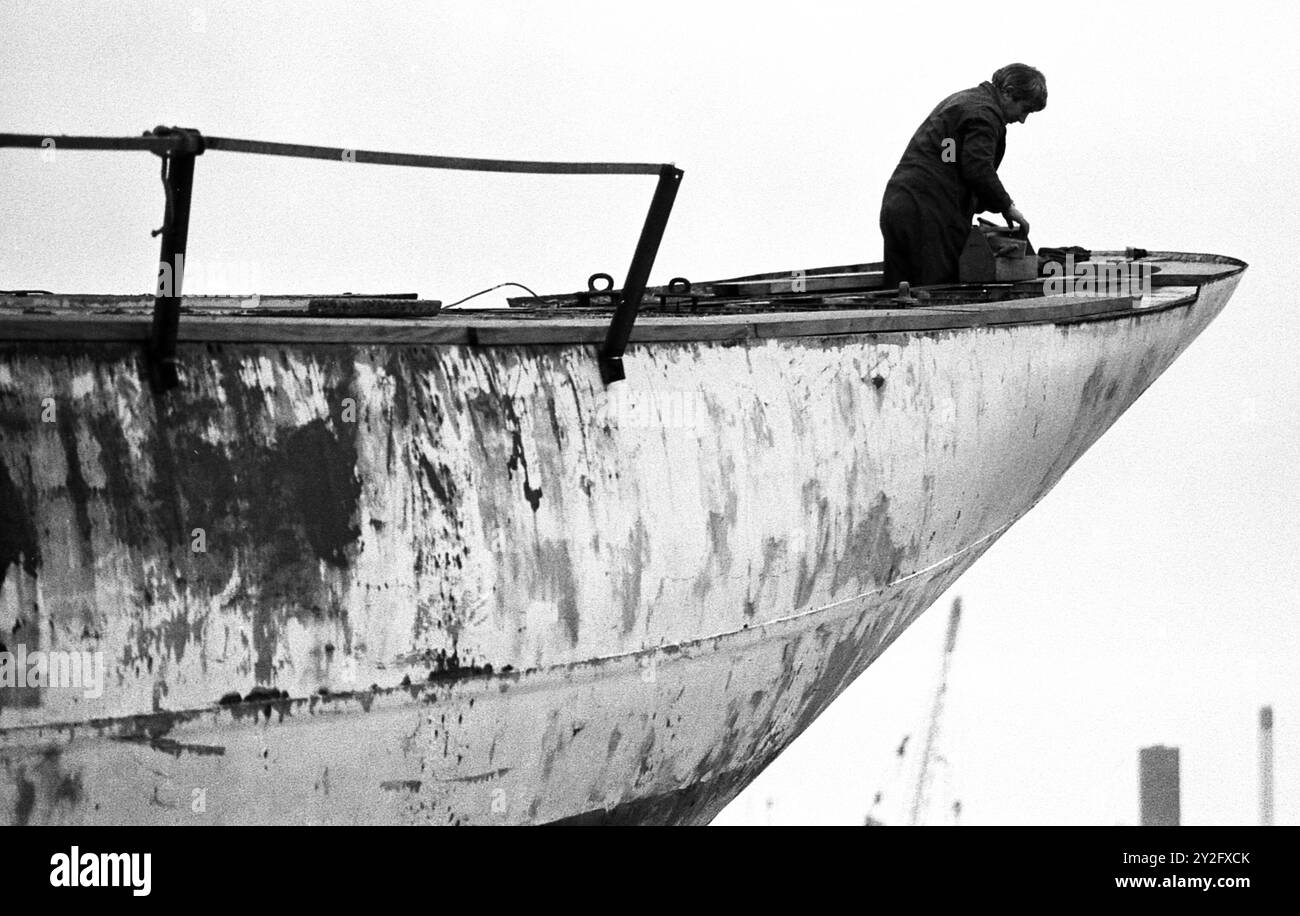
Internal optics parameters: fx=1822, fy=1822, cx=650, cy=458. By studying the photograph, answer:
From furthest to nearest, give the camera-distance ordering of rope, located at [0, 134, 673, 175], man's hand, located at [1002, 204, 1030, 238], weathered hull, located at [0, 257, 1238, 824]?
man's hand, located at [1002, 204, 1030, 238], weathered hull, located at [0, 257, 1238, 824], rope, located at [0, 134, 673, 175]

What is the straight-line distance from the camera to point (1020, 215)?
7.61m

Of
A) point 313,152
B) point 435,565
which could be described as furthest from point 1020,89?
point 313,152

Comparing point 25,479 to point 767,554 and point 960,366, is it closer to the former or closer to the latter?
point 767,554

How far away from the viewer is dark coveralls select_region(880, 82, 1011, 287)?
300 inches

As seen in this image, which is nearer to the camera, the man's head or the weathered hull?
the weathered hull

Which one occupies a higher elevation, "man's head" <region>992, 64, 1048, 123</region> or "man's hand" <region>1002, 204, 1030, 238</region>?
"man's head" <region>992, 64, 1048, 123</region>

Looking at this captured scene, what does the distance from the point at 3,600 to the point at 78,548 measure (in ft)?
0.56

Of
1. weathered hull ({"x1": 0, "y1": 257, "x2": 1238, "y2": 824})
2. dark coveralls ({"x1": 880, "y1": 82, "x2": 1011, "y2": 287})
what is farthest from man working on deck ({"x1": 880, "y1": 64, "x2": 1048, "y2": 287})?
weathered hull ({"x1": 0, "y1": 257, "x2": 1238, "y2": 824})

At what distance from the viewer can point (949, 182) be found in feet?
25.2

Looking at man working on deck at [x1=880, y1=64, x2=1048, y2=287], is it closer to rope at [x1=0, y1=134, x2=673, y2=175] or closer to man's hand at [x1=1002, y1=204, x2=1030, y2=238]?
man's hand at [x1=1002, y1=204, x2=1030, y2=238]

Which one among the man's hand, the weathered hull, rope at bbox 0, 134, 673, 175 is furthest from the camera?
the man's hand

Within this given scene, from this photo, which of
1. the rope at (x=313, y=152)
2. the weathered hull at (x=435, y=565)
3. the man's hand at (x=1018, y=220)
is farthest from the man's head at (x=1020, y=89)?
the rope at (x=313, y=152)

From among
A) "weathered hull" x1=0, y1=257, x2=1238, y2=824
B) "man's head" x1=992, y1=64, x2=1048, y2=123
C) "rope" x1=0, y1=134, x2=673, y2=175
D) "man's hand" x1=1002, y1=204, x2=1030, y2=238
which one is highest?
"man's head" x1=992, y1=64, x2=1048, y2=123

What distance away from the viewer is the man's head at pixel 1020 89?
306 inches
